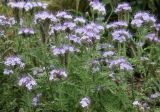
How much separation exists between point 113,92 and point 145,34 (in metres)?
0.77

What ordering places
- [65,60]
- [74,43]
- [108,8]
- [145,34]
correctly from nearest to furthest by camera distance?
[65,60] < [74,43] < [145,34] < [108,8]

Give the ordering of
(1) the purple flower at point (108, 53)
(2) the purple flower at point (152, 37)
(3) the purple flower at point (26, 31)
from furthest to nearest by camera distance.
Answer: (2) the purple flower at point (152, 37), (1) the purple flower at point (108, 53), (3) the purple flower at point (26, 31)

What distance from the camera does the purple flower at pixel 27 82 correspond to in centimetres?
366

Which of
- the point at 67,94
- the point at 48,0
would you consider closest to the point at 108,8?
the point at 48,0

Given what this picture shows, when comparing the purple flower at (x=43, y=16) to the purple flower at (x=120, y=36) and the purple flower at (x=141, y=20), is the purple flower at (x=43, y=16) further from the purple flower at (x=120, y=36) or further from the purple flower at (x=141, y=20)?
the purple flower at (x=141, y=20)

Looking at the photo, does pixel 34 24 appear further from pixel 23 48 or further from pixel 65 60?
pixel 65 60

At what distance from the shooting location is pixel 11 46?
4508 mm

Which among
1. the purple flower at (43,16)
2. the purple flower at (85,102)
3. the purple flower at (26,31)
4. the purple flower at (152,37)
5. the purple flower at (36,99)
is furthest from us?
the purple flower at (152,37)

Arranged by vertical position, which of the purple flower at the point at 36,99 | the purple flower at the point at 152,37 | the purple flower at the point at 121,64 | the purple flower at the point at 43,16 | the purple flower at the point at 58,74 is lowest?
the purple flower at the point at 36,99

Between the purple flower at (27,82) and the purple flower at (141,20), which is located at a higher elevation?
the purple flower at (141,20)

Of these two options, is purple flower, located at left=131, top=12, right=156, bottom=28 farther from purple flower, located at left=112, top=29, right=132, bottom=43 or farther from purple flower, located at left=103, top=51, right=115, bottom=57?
purple flower, located at left=103, top=51, right=115, bottom=57

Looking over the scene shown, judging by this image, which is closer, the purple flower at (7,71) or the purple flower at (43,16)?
the purple flower at (43,16)

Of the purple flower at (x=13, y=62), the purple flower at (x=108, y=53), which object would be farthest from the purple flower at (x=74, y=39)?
the purple flower at (x=13, y=62)

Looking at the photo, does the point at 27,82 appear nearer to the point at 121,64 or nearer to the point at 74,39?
the point at 74,39
